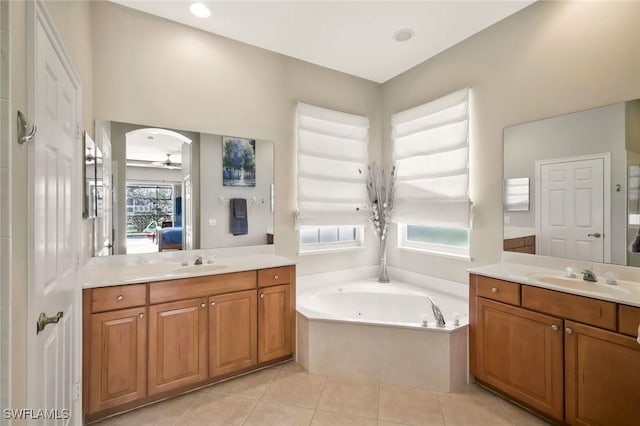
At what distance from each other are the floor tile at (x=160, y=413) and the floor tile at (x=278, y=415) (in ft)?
1.53

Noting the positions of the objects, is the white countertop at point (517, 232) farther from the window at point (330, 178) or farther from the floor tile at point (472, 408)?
the window at point (330, 178)

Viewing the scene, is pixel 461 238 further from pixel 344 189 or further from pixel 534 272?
pixel 344 189

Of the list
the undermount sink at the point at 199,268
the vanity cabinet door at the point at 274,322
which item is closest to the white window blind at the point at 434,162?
the vanity cabinet door at the point at 274,322

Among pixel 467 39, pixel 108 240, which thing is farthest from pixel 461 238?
pixel 108 240

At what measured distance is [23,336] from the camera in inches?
37.5

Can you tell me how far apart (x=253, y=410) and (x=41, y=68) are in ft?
7.18

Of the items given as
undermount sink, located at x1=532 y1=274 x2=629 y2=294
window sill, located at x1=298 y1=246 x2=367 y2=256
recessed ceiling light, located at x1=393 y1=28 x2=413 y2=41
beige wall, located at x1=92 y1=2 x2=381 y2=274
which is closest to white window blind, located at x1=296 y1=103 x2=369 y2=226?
beige wall, located at x1=92 y1=2 x2=381 y2=274

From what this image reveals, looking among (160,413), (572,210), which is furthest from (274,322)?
(572,210)

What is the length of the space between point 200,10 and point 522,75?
2.71 meters

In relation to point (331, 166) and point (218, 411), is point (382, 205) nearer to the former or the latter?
point (331, 166)

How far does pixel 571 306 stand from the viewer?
1.76 meters

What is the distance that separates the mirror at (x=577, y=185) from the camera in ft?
6.19

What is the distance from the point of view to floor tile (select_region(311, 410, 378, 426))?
1.88m

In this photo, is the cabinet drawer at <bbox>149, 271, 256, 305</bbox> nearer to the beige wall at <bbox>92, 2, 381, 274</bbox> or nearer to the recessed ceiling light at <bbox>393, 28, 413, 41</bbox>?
the beige wall at <bbox>92, 2, 381, 274</bbox>
